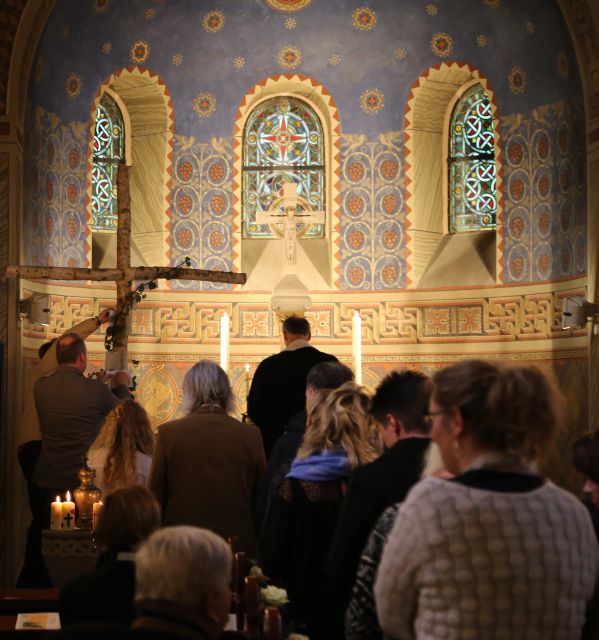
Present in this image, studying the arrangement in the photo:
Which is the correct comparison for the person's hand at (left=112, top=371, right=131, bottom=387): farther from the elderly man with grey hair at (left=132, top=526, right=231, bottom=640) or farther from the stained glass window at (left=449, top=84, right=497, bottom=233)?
the elderly man with grey hair at (left=132, top=526, right=231, bottom=640)

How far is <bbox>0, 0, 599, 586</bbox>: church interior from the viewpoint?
1291cm

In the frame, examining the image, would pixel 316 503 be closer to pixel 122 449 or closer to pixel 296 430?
pixel 296 430

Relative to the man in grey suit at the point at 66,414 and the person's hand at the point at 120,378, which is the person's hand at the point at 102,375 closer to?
the person's hand at the point at 120,378

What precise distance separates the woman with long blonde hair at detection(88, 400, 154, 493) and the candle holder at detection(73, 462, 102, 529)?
0.09 meters

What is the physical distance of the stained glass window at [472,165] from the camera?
44.8 feet

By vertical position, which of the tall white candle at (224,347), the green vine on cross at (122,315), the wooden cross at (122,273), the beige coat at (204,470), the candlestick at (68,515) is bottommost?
the candlestick at (68,515)

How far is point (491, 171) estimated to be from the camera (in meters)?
13.7

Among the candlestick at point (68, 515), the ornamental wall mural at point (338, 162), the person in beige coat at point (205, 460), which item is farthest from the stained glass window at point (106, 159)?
Answer: the person in beige coat at point (205, 460)

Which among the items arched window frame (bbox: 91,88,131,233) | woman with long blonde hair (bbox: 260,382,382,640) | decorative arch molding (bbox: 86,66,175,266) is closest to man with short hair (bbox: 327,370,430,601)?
woman with long blonde hair (bbox: 260,382,382,640)

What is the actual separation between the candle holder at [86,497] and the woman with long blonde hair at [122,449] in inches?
3.6

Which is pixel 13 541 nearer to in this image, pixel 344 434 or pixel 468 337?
pixel 468 337

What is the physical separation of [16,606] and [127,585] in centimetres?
173

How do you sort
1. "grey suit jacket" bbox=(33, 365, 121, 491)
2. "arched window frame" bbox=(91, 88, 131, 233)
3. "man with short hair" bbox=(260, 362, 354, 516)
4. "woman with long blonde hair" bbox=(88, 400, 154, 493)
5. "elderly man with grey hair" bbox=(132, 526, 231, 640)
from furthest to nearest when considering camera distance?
"arched window frame" bbox=(91, 88, 131, 233)
"grey suit jacket" bbox=(33, 365, 121, 491)
"woman with long blonde hair" bbox=(88, 400, 154, 493)
"man with short hair" bbox=(260, 362, 354, 516)
"elderly man with grey hair" bbox=(132, 526, 231, 640)

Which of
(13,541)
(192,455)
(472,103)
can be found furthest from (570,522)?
(472,103)
